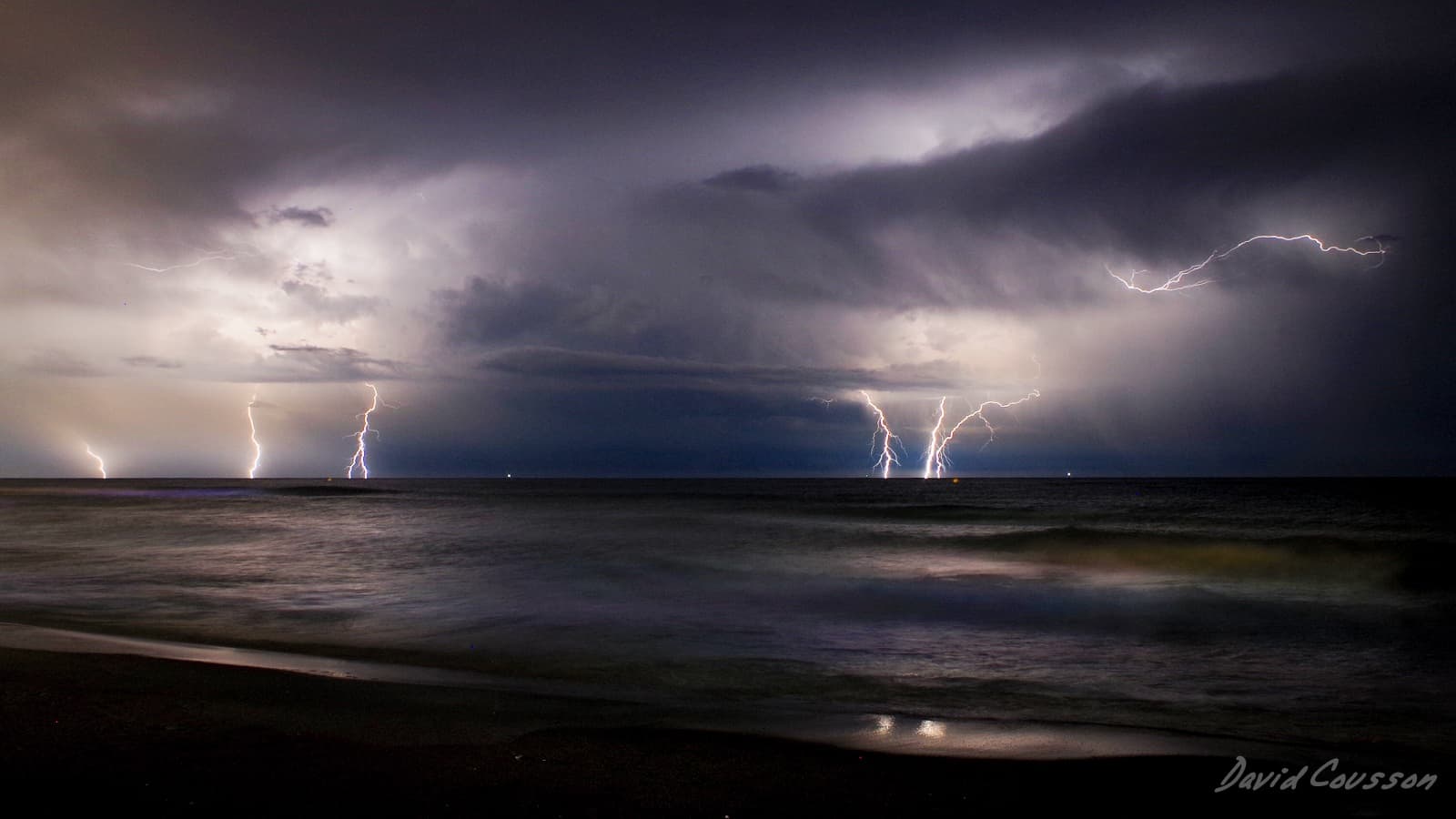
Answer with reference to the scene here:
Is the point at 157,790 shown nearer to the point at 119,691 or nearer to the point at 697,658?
the point at 119,691

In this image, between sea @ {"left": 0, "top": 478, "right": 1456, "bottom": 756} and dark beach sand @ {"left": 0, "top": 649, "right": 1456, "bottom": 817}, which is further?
sea @ {"left": 0, "top": 478, "right": 1456, "bottom": 756}

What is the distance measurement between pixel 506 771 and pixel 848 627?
7.71m

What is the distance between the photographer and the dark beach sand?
4.53 metres

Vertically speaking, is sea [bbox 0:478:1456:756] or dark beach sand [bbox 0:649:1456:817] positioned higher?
dark beach sand [bbox 0:649:1456:817]

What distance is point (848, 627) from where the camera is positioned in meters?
12.1

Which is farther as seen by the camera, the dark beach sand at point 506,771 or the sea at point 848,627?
the sea at point 848,627

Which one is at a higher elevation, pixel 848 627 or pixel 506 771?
pixel 506 771

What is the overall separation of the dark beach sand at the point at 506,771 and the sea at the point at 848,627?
703 millimetres

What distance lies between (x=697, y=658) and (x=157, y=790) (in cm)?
574

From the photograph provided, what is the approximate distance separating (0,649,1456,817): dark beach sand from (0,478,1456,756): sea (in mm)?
703

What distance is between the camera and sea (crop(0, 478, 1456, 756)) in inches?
285

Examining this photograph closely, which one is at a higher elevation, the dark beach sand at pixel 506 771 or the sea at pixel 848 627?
the dark beach sand at pixel 506 771

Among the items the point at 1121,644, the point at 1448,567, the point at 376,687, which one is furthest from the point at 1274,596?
the point at 376,687

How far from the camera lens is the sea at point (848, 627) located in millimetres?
7227
